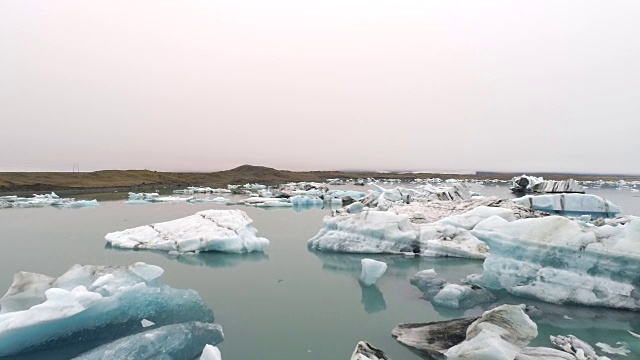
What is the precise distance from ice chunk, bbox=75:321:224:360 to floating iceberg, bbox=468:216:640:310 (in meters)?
5.36

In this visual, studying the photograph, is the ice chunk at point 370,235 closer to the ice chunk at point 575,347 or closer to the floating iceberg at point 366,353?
the ice chunk at point 575,347

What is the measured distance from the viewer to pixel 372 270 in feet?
23.2

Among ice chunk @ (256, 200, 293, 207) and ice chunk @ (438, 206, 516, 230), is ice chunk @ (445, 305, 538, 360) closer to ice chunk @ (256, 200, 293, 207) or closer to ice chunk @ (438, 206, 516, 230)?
ice chunk @ (438, 206, 516, 230)

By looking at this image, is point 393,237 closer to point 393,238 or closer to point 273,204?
point 393,238

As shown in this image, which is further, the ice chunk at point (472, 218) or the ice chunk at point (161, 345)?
the ice chunk at point (472, 218)

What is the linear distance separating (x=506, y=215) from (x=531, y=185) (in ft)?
91.2

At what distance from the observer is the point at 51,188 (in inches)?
1294

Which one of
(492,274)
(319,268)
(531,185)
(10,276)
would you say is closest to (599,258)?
(492,274)

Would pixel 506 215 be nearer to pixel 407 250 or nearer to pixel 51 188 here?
pixel 407 250

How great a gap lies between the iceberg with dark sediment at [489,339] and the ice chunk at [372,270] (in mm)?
2022

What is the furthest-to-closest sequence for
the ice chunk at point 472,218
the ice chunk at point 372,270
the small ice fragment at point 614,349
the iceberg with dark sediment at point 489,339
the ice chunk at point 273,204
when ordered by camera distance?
the ice chunk at point 273,204 < the ice chunk at point 472,218 < the ice chunk at point 372,270 < the small ice fragment at point 614,349 < the iceberg with dark sediment at point 489,339

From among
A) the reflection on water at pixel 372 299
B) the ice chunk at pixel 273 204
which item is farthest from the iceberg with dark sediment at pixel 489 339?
the ice chunk at pixel 273 204

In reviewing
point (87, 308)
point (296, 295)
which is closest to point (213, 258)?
point (296, 295)

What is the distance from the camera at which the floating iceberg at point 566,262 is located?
19.7 feet
